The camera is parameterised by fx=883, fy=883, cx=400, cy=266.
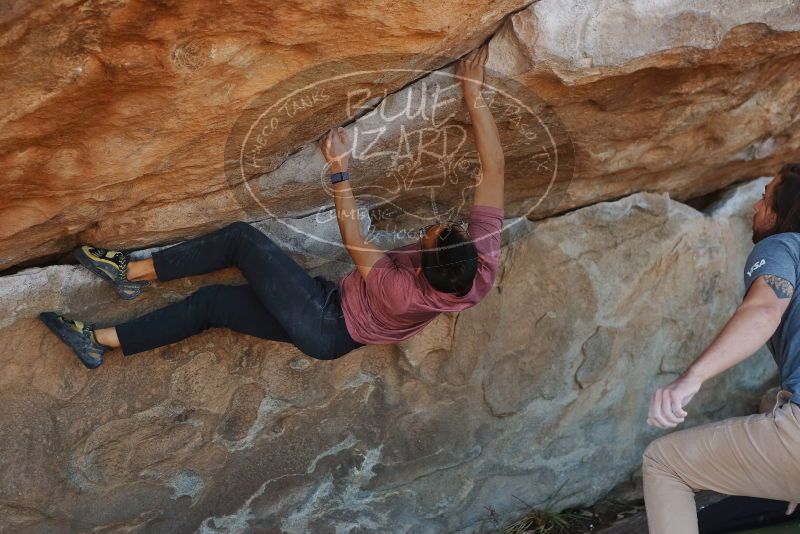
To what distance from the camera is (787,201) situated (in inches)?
99.1

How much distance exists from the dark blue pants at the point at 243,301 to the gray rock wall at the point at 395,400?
0.11 metres

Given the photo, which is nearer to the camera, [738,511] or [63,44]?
[63,44]

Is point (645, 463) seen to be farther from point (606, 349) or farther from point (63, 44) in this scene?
point (63, 44)

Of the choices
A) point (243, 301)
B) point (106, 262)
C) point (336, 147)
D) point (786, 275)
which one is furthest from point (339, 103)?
point (786, 275)

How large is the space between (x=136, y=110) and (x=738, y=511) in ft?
7.74

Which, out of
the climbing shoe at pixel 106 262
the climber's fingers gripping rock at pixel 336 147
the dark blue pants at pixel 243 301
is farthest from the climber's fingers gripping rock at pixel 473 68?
the climbing shoe at pixel 106 262

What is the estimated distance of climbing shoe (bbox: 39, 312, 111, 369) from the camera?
2479 mm

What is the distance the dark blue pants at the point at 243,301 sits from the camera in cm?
256

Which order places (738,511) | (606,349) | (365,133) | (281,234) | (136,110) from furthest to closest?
1. (606,349)
2. (738,511)
3. (281,234)
4. (365,133)
5. (136,110)

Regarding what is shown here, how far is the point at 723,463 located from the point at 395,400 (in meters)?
1.14

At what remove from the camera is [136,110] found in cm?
206

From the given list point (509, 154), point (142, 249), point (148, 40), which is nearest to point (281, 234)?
point (142, 249)

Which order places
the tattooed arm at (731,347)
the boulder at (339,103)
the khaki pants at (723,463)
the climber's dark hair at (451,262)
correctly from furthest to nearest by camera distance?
the climber's dark hair at (451,262) → the khaki pants at (723,463) → the tattooed arm at (731,347) → the boulder at (339,103)

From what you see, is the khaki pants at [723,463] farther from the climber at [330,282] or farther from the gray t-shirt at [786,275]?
the climber at [330,282]
